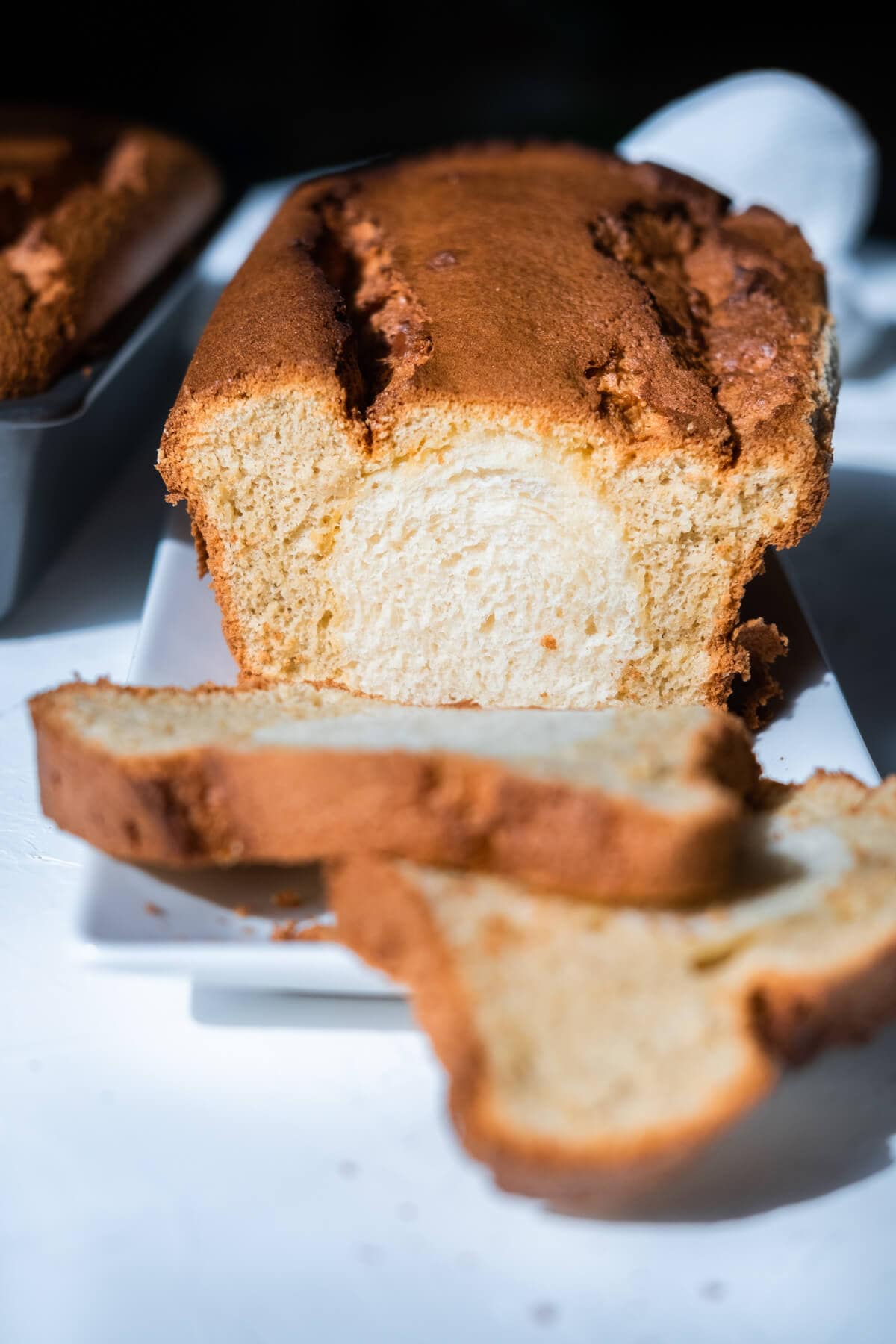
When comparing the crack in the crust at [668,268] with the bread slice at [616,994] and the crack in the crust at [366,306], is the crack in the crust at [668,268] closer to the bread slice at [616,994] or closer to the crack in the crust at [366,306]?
the crack in the crust at [366,306]

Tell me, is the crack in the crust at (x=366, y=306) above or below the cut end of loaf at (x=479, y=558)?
above

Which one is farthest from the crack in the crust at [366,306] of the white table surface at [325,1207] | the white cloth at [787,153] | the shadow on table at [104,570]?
the white cloth at [787,153]

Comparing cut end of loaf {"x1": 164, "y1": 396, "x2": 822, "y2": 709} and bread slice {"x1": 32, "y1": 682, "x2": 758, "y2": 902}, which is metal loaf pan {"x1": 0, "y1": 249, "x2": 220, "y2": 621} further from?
bread slice {"x1": 32, "y1": 682, "x2": 758, "y2": 902}

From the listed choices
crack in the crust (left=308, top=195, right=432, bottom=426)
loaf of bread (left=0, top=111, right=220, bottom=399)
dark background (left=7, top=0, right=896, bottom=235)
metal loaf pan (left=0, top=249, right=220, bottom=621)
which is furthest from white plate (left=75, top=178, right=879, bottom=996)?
dark background (left=7, top=0, right=896, bottom=235)

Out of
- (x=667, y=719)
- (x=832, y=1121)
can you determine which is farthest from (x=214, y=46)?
(x=832, y=1121)

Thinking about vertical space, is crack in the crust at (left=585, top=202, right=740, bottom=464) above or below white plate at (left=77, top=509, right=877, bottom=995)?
above

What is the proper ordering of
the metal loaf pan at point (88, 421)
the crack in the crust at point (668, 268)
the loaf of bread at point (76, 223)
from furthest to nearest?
the loaf of bread at point (76, 223) → the metal loaf pan at point (88, 421) → the crack in the crust at point (668, 268)

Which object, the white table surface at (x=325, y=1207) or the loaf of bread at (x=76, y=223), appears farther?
the loaf of bread at (x=76, y=223)

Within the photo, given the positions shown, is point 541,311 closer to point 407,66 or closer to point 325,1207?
point 325,1207
